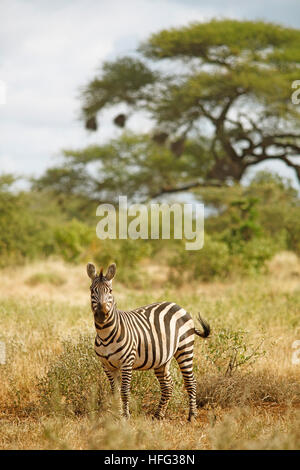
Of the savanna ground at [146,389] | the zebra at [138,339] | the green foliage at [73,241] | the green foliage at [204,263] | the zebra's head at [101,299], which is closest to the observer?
the savanna ground at [146,389]

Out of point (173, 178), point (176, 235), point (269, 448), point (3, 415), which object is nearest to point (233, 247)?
point (176, 235)

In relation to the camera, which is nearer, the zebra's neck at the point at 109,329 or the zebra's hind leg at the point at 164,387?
the zebra's neck at the point at 109,329

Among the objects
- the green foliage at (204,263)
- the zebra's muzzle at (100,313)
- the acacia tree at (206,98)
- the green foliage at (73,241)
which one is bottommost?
the zebra's muzzle at (100,313)

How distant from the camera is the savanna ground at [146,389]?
5070mm

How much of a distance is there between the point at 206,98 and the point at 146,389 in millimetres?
24773

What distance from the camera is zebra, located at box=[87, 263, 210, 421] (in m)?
5.57

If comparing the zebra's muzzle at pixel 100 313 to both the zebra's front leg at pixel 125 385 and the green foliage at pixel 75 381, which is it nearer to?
the zebra's front leg at pixel 125 385

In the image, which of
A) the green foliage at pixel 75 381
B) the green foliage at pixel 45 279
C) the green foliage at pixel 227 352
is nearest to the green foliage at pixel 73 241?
the green foliage at pixel 45 279

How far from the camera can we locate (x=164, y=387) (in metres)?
6.35

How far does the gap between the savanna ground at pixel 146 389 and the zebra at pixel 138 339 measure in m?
0.28

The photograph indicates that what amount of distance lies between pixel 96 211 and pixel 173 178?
4530 millimetres

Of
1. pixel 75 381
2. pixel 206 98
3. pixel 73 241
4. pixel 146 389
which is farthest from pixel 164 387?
pixel 206 98

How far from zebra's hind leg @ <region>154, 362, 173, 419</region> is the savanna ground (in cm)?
18

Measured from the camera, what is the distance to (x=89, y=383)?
6.70 m
